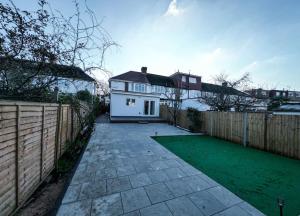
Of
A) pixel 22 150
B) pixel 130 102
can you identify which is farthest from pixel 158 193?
pixel 130 102

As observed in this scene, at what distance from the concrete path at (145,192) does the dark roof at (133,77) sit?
2218cm

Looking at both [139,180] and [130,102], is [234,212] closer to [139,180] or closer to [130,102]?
[139,180]

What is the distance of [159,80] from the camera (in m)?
30.4

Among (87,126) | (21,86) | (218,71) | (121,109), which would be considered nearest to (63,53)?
(21,86)

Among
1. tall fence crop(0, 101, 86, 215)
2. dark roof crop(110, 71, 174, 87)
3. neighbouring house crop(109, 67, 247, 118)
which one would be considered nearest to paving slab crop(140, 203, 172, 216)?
tall fence crop(0, 101, 86, 215)

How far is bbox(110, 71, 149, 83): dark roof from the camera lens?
2607 cm

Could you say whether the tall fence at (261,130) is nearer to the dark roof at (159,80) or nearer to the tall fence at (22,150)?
the tall fence at (22,150)

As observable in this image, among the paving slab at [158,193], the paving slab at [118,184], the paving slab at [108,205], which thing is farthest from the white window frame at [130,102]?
the paving slab at [108,205]

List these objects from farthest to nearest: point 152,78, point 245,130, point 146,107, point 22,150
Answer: point 152,78 → point 146,107 → point 245,130 → point 22,150

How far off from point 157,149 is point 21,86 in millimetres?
5046

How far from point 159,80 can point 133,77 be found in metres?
5.87

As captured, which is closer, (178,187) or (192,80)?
(178,187)

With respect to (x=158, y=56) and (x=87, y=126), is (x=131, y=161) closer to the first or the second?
(x=87, y=126)

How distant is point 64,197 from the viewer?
2.91m
